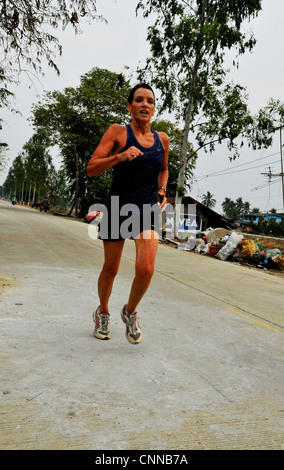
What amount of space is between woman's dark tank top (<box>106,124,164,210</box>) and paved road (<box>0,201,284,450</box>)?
1127 mm

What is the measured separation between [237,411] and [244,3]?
703 inches

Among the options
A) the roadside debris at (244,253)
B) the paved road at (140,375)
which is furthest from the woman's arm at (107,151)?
the roadside debris at (244,253)

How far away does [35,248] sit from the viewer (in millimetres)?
8164

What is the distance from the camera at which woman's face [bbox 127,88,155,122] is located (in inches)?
107

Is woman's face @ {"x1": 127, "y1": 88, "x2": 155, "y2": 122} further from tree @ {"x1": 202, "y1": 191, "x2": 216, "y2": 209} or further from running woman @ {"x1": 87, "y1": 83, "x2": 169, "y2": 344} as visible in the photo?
tree @ {"x1": 202, "y1": 191, "x2": 216, "y2": 209}

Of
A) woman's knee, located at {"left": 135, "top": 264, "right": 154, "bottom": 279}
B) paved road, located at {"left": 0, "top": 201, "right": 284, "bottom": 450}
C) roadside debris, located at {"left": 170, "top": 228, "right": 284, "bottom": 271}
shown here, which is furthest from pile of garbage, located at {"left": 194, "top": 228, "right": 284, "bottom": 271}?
woman's knee, located at {"left": 135, "top": 264, "right": 154, "bottom": 279}

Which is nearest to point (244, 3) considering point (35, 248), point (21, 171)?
point (35, 248)

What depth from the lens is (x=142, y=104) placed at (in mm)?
2723

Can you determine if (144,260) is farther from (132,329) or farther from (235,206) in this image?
(235,206)

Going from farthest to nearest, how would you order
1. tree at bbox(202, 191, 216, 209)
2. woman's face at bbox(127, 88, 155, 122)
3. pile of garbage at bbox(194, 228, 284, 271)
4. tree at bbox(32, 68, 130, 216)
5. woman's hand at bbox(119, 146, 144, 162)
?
tree at bbox(202, 191, 216, 209)
tree at bbox(32, 68, 130, 216)
pile of garbage at bbox(194, 228, 284, 271)
woman's face at bbox(127, 88, 155, 122)
woman's hand at bbox(119, 146, 144, 162)

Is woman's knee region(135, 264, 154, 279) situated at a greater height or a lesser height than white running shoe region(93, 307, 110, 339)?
greater

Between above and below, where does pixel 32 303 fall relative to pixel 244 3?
below

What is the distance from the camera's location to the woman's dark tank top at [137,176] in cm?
267
